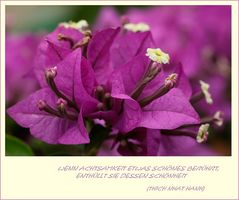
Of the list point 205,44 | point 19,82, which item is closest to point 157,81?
point 19,82

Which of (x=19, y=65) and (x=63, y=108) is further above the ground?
(x=63, y=108)

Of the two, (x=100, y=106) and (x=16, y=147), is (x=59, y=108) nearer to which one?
(x=100, y=106)

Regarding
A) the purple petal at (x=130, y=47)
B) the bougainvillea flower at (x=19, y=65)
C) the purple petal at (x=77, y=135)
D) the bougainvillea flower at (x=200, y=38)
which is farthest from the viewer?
the bougainvillea flower at (x=200, y=38)

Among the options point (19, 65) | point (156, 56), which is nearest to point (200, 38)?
point (19, 65)

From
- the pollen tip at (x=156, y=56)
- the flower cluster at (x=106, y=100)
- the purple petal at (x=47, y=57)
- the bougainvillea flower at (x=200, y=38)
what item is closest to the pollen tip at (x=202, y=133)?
the flower cluster at (x=106, y=100)

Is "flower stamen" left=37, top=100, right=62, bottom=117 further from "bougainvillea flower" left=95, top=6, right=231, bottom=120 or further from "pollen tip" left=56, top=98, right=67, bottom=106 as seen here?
"bougainvillea flower" left=95, top=6, right=231, bottom=120

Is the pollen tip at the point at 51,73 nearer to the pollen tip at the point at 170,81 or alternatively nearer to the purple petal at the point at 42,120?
the purple petal at the point at 42,120
